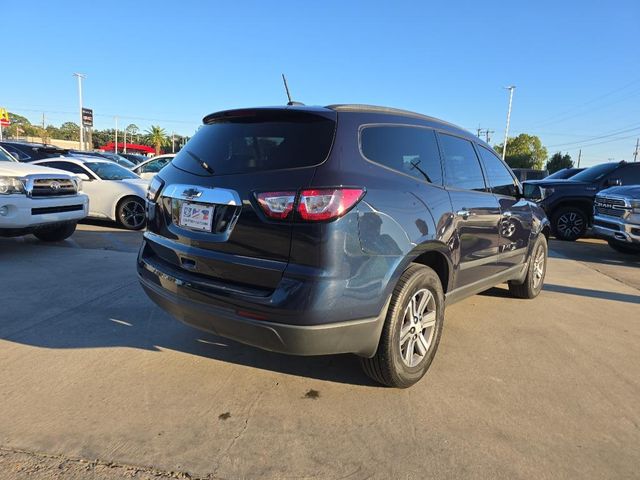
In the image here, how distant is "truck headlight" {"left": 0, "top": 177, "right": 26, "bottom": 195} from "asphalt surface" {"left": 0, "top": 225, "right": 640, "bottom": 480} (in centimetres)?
200

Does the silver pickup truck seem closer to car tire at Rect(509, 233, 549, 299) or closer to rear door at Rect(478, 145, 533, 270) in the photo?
car tire at Rect(509, 233, 549, 299)

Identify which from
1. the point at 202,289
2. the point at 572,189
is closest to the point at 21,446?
the point at 202,289

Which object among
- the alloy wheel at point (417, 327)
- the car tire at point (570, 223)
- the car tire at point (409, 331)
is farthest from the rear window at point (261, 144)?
the car tire at point (570, 223)

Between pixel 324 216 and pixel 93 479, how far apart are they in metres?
1.64

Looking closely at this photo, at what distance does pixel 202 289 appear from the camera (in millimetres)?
2734

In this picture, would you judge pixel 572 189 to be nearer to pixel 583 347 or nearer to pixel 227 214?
pixel 583 347

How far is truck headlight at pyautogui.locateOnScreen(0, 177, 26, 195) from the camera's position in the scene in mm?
6020

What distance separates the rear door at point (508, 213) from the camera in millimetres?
4340

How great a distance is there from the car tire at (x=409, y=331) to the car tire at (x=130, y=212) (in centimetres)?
758

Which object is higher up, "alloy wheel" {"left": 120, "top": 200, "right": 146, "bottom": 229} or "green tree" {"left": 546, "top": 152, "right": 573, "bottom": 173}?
"green tree" {"left": 546, "top": 152, "right": 573, "bottom": 173}

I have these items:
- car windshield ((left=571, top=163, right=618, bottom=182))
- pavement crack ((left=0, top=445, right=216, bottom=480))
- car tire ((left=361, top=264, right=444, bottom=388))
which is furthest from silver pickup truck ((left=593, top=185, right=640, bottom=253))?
pavement crack ((left=0, top=445, right=216, bottom=480))

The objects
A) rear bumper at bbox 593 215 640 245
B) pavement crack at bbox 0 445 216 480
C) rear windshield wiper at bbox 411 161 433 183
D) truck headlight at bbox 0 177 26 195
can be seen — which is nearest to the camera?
pavement crack at bbox 0 445 216 480

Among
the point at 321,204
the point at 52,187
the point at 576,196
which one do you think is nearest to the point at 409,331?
the point at 321,204

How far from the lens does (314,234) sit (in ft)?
7.89
